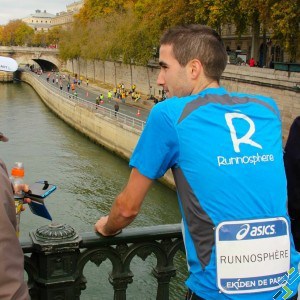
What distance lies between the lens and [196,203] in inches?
74.5

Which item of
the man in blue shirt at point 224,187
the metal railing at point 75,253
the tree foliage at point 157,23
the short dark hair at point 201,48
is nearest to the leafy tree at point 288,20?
the tree foliage at point 157,23

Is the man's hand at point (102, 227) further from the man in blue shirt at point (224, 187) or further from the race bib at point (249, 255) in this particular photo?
the race bib at point (249, 255)

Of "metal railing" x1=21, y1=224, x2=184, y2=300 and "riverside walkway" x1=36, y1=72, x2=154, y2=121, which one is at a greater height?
"metal railing" x1=21, y1=224, x2=184, y2=300

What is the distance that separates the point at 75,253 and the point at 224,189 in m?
0.93

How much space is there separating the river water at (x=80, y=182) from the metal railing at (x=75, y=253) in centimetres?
729

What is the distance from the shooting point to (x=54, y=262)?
245 cm

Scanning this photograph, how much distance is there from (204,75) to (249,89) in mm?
21058

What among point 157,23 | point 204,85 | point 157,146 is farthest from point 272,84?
point 157,146

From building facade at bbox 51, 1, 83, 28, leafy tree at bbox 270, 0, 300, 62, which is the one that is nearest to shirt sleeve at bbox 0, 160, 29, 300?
leafy tree at bbox 270, 0, 300, 62

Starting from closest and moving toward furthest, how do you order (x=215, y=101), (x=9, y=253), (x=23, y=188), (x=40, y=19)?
(x=9, y=253) → (x=215, y=101) → (x=23, y=188) → (x=40, y=19)

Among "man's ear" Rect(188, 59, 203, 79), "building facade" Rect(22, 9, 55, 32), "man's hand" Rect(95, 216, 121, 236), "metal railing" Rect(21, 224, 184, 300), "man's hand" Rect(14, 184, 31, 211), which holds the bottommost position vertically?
"metal railing" Rect(21, 224, 184, 300)

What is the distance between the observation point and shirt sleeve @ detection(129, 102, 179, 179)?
1930 mm

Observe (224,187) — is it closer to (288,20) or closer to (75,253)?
(75,253)

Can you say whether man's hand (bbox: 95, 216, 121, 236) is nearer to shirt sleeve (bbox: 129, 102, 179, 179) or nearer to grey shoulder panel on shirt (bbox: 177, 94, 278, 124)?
shirt sleeve (bbox: 129, 102, 179, 179)
